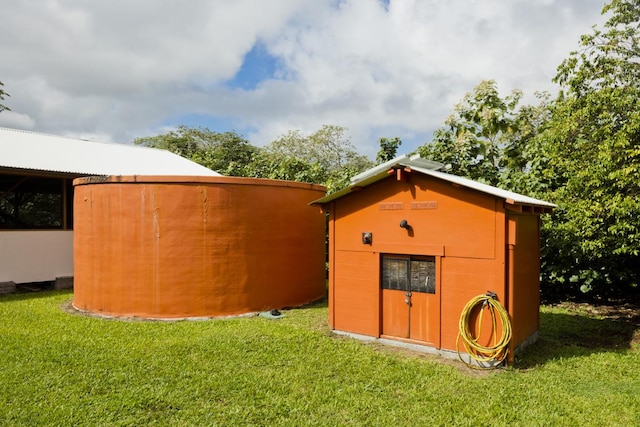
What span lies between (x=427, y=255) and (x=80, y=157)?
1388cm

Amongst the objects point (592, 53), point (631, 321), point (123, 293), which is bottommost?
point (631, 321)

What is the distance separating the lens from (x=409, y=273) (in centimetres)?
752

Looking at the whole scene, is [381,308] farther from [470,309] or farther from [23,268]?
[23,268]

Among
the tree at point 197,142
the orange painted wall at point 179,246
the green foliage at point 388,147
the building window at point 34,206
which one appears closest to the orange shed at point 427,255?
the orange painted wall at point 179,246

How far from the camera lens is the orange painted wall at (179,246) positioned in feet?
31.0

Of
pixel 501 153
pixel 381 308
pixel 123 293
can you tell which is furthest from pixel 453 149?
pixel 123 293

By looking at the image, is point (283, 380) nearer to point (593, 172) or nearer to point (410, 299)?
point (410, 299)

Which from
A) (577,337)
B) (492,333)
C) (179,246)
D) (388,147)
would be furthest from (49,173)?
(577,337)

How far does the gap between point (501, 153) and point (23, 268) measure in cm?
1610

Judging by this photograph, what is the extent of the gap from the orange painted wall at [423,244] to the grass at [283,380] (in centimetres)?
66

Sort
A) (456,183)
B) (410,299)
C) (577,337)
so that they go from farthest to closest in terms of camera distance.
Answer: (577,337) < (410,299) < (456,183)

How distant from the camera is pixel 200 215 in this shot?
375 inches

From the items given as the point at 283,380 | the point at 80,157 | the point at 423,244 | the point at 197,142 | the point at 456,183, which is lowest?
the point at 283,380

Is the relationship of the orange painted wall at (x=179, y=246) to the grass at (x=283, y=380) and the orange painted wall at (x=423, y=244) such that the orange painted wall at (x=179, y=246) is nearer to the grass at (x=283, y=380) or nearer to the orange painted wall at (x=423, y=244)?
the grass at (x=283, y=380)
